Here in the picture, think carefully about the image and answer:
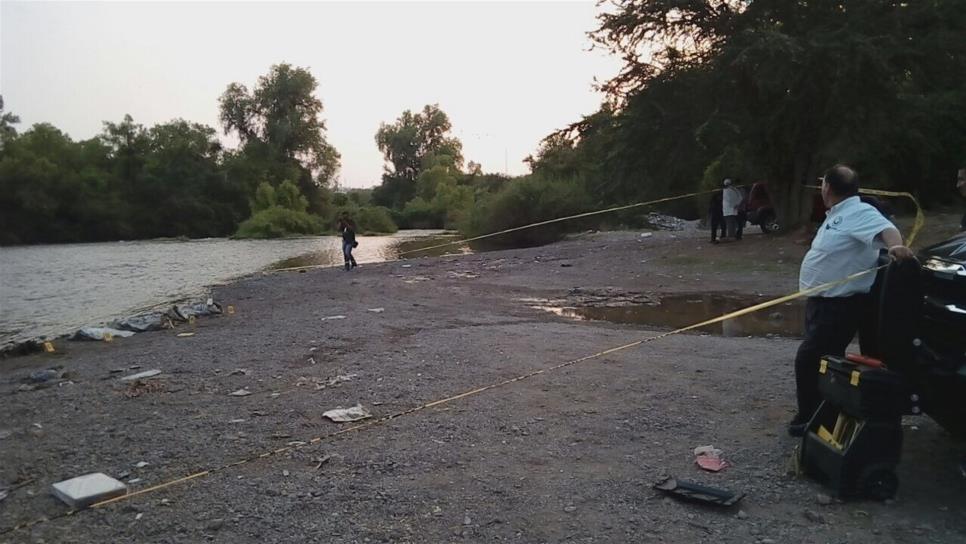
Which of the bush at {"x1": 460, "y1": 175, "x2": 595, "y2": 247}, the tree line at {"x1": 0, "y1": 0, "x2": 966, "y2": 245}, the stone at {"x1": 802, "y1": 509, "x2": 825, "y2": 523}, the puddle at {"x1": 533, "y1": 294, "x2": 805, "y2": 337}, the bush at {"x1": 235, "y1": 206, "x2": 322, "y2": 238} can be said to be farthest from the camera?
the bush at {"x1": 235, "y1": 206, "x2": 322, "y2": 238}

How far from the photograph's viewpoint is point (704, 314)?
33.6 feet

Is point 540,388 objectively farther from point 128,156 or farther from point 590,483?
point 128,156

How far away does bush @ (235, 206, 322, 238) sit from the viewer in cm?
5581

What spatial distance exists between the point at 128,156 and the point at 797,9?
65273 mm

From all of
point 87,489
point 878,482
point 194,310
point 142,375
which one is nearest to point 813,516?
point 878,482

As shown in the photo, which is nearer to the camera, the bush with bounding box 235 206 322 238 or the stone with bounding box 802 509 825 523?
the stone with bounding box 802 509 825 523

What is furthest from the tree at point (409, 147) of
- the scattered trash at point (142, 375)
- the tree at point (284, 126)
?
the scattered trash at point (142, 375)

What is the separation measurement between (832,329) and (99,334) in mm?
9866

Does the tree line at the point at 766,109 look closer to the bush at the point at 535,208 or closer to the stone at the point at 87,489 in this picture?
the bush at the point at 535,208

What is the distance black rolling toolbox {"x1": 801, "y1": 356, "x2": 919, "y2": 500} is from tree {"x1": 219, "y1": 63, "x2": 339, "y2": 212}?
6936cm

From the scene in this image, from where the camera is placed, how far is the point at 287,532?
3.30m

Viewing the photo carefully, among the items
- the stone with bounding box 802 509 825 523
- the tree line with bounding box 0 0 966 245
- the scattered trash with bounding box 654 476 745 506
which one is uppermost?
the tree line with bounding box 0 0 966 245

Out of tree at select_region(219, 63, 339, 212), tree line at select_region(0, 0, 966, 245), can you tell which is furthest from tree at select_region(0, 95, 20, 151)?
tree line at select_region(0, 0, 966, 245)

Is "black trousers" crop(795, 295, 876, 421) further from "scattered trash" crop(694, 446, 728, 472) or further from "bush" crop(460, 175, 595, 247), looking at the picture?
"bush" crop(460, 175, 595, 247)
